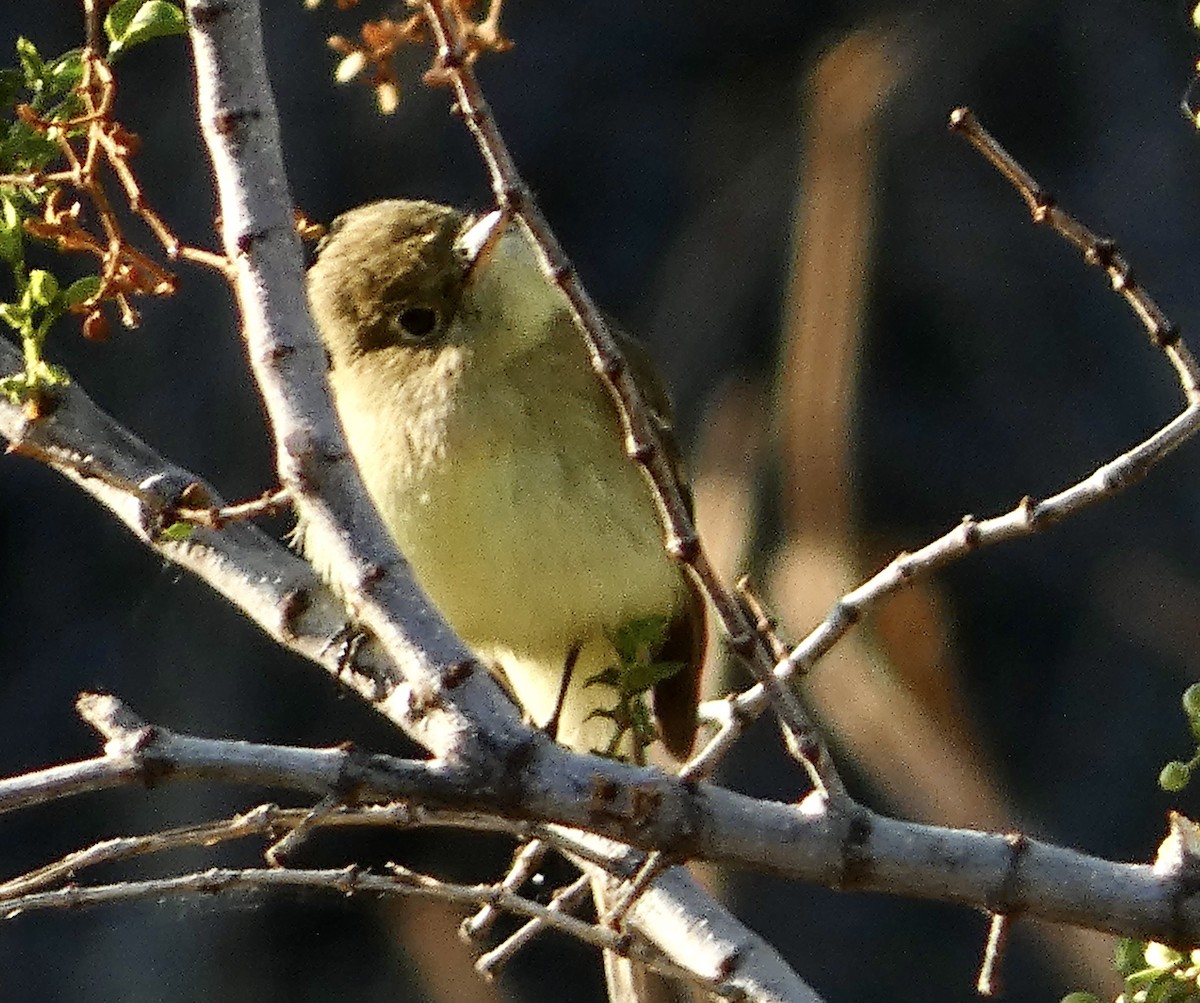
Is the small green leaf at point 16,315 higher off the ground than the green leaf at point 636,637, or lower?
higher

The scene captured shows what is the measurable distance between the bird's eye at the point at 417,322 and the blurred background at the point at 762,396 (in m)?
1.68

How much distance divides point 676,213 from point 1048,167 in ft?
2.77

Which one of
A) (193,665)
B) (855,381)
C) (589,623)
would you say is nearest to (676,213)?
(855,381)

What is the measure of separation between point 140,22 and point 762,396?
9.85 ft

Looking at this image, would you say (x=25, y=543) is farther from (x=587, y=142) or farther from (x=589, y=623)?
(x=589, y=623)

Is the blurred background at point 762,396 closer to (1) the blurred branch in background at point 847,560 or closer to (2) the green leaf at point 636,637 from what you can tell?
(1) the blurred branch in background at point 847,560

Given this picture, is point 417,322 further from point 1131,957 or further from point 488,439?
point 1131,957

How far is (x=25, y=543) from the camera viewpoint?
176 inches

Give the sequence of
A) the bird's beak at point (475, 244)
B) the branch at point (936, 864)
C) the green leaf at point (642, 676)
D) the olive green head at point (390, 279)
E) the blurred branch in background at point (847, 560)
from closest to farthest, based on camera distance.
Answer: the branch at point (936, 864)
the green leaf at point (642, 676)
the bird's beak at point (475, 244)
the olive green head at point (390, 279)
the blurred branch in background at point (847, 560)

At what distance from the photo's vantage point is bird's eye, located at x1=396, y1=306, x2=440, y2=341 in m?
2.53

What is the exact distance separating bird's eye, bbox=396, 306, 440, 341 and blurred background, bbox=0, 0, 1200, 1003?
Result: 168cm

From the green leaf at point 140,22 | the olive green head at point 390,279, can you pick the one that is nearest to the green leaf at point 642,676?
the green leaf at point 140,22

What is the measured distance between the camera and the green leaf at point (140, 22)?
1.58 m

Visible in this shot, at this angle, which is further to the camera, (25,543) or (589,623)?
(25,543)
